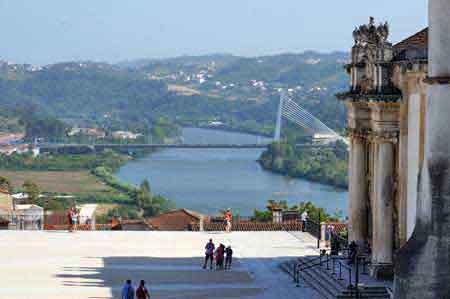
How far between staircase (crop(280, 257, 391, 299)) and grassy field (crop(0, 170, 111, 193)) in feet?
319

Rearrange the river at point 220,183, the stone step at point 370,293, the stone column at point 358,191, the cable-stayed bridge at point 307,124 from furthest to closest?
the cable-stayed bridge at point 307,124
the river at point 220,183
the stone column at point 358,191
the stone step at point 370,293

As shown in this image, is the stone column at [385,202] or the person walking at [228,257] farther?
the person walking at [228,257]

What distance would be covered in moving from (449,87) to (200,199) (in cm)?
10274

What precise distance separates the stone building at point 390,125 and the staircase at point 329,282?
0.84 metres

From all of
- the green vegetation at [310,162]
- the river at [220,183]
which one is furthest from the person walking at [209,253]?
the green vegetation at [310,162]

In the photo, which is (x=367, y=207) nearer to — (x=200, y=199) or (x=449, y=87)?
(x=449, y=87)

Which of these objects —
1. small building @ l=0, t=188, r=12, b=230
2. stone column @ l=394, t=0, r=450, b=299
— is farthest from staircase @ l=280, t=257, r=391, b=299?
small building @ l=0, t=188, r=12, b=230

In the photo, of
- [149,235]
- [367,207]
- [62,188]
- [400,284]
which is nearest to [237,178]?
[62,188]

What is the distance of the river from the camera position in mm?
108562

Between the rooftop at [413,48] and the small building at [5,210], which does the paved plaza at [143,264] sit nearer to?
the small building at [5,210]

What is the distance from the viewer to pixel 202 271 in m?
25.9

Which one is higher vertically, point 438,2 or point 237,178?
point 438,2

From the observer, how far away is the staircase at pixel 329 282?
21.2 m

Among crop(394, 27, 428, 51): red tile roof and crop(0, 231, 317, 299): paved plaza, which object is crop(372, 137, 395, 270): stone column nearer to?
crop(0, 231, 317, 299): paved plaza
